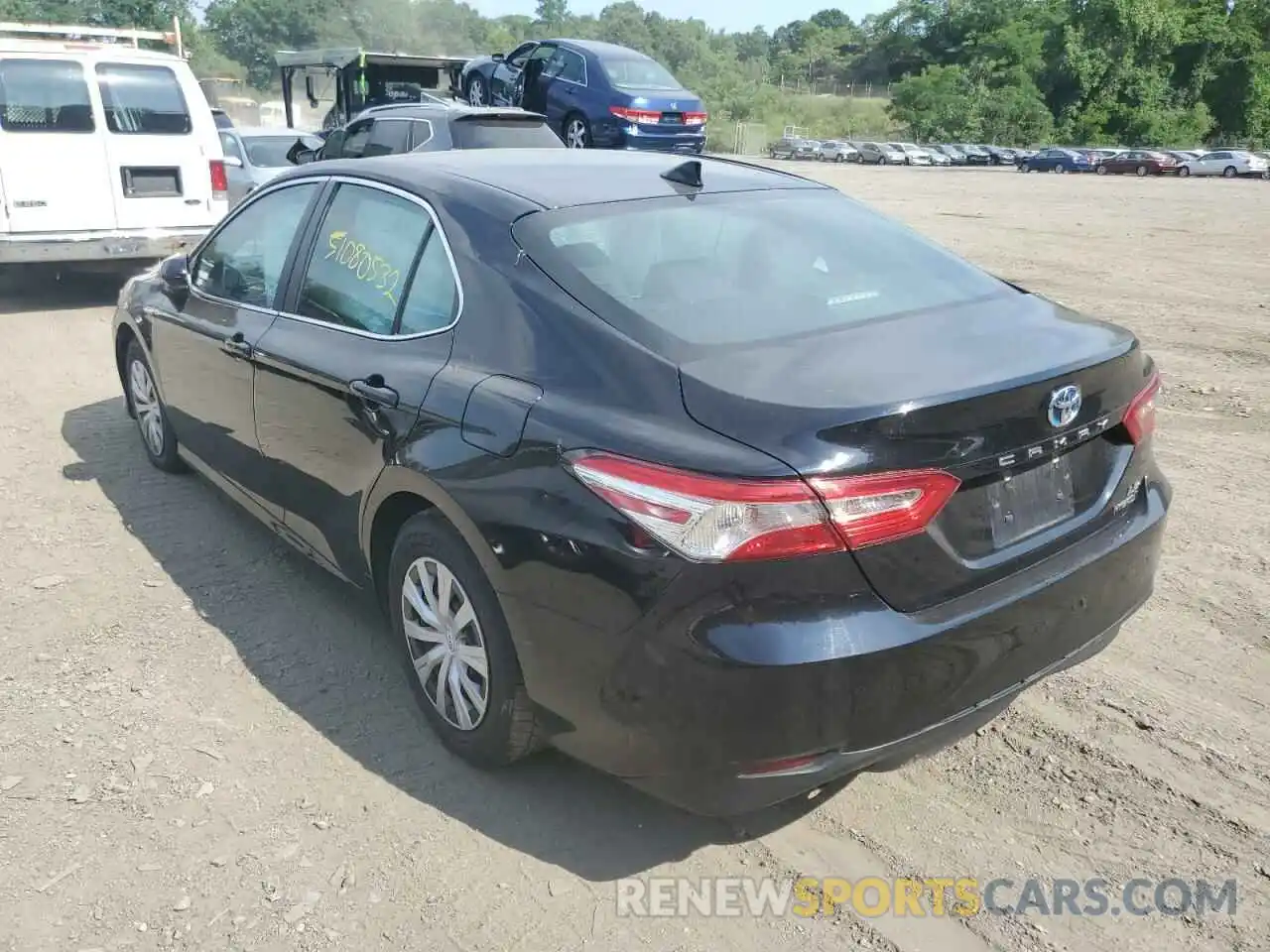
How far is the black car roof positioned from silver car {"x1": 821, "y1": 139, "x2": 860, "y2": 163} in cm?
6037

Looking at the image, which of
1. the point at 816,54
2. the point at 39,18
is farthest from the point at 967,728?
the point at 816,54

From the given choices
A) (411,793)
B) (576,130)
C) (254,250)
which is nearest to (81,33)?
(576,130)

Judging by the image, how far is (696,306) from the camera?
2943mm

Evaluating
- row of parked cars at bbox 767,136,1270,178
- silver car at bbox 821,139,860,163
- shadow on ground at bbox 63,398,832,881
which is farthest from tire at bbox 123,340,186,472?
silver car at bbox 821,139,860,163

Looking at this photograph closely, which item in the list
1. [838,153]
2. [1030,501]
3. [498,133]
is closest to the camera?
[1030,501]

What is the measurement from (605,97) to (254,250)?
1127cm

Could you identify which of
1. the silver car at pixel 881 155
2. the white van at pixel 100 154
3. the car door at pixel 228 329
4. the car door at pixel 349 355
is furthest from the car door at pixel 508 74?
the silver car at pixel 881 155

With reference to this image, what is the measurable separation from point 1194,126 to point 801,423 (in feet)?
246

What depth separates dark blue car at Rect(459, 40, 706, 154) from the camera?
14.7 meters

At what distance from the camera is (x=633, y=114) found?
573 inches

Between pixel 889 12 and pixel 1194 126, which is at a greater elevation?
pixel 889 12

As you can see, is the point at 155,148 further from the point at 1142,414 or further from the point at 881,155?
the point at 881,155

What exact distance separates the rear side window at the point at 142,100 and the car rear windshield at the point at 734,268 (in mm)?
7787

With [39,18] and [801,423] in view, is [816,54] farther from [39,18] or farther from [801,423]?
[801,423]
